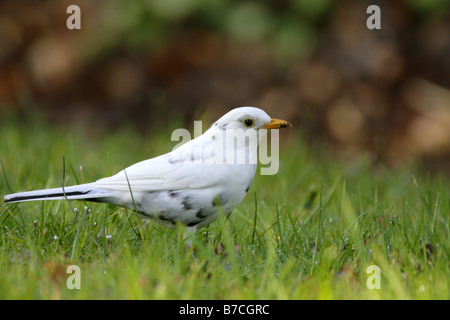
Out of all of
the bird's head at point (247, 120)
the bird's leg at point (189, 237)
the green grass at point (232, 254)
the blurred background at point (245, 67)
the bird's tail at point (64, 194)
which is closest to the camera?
the green grass at point (232, 254)

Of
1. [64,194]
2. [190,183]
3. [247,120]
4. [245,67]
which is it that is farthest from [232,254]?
[245,67]

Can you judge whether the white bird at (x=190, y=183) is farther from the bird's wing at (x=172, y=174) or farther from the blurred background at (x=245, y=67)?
the blurred background at (x=245, y=67)

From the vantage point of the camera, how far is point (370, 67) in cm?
627

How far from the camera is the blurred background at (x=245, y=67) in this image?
5992 mm

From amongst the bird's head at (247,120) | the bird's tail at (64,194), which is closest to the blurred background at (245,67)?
the bird's head at (247,120)

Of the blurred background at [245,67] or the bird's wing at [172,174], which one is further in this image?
the blurred background at [245,67]

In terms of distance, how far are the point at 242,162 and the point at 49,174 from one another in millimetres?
1756

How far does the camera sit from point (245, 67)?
652cm

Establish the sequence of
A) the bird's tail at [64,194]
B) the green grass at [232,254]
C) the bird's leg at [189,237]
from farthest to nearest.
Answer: the bird's tail at [64,194]
the bird's leg at [189,237]
the green grass at [232,254]

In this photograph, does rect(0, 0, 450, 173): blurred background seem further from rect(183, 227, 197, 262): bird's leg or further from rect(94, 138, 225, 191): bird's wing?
rect(183, 227, 197, 262): bird's leg

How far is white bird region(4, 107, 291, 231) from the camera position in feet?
9.62

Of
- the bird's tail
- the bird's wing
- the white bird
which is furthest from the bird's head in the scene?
the bird's tail

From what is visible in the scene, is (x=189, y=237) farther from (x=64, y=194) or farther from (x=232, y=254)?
(x=64, y=194)

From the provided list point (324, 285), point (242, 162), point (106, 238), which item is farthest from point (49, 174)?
point (324, 285)
